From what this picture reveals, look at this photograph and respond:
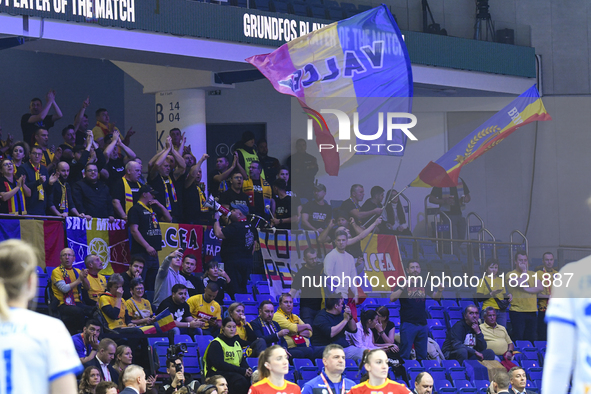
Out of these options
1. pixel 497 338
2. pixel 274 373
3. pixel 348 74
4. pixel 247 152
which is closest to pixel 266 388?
pixel 274 373

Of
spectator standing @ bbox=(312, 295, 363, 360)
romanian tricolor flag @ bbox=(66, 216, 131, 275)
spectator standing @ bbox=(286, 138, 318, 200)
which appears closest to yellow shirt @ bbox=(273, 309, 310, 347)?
spectator standing @ bbox=(312, 295, 363, 360)

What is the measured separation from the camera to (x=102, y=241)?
448 inches

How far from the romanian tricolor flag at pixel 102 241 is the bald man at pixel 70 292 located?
1.07m

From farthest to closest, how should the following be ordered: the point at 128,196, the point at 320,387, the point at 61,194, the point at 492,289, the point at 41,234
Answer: the point at 492,289 < the point at 128,196 < the point at 61,194 < the point at 41,234 < the point at 320,387

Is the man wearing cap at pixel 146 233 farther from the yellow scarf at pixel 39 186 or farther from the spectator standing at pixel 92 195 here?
the yellow scarf at pixel 39 186

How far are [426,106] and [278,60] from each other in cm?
916

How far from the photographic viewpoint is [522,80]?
18.5m

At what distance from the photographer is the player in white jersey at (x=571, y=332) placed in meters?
2.94

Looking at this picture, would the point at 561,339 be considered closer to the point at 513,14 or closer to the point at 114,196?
the point at 114,196

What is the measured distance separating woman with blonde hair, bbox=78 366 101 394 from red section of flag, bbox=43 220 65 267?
10.5 feet

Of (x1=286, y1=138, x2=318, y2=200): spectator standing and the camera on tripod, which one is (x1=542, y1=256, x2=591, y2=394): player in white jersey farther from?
(x1=286, y1=138, x2=318, y2=200): spectator standing

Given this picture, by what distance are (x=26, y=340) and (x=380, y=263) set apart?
1053cm

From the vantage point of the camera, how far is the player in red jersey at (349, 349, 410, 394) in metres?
7.32

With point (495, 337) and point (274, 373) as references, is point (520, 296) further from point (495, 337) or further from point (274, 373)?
point (274, 373)
